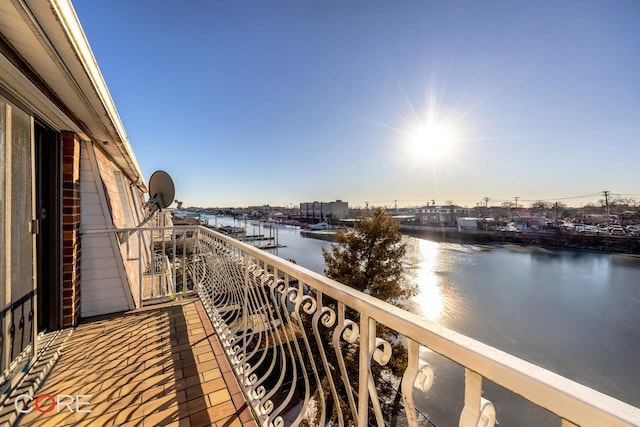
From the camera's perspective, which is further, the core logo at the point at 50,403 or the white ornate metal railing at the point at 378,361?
the core logo at the point at 50,403

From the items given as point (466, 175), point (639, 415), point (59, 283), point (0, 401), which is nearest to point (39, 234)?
point (59, 283)

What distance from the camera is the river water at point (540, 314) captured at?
7.68 m

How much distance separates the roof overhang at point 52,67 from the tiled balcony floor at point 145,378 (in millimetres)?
1814

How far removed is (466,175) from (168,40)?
30.4 metres

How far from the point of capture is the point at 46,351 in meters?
1.94

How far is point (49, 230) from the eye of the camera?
2217 mm

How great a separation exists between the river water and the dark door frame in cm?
816

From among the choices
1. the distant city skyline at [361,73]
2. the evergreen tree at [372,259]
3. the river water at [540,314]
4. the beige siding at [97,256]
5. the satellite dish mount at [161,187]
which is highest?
the distant city skyline at [361,73]

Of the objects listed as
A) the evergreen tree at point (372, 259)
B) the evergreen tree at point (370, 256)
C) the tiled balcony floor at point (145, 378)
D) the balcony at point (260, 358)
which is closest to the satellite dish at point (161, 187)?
the balcony at point (260, 358)

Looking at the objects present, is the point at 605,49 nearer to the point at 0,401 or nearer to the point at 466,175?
the point at 0,401

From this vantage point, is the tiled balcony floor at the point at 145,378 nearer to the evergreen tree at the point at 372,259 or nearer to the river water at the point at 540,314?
the evergreen tree at the point at 372,259

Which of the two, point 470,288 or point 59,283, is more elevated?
point 59,283

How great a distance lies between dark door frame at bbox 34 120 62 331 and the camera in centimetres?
214

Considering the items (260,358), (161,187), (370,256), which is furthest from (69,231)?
(370,256)
